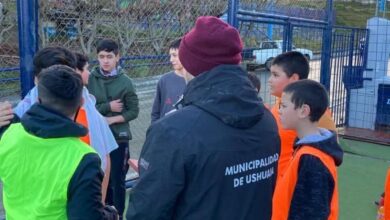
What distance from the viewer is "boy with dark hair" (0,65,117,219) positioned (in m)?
1.91

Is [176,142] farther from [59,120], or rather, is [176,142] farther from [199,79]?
[59,120]

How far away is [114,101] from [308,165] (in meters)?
2.29

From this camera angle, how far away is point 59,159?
6.36 ft

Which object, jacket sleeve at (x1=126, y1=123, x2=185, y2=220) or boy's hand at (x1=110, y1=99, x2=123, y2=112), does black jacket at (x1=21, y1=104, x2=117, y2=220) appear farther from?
boy's hand at (x1=110, y1=99, x2=123, y2=112)

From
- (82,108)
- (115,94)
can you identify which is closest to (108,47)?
(115,94)

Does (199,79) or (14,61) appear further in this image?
(14,61)

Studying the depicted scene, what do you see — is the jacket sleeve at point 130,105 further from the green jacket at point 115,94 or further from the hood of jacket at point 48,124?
the hood of jacket at point 48,124

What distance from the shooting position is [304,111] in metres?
2.45

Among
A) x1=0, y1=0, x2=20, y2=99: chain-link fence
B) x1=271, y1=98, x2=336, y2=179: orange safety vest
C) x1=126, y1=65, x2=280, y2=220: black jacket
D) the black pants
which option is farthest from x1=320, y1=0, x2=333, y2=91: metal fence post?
x1=126, y1=65, x2=280, y2=220: black jacket

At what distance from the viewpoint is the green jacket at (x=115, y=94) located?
4137mm

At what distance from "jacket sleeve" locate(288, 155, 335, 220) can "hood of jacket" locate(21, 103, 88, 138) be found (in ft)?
3.36

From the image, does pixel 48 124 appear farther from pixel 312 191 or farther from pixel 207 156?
pixel 312 191

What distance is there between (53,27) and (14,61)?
1125 millimetres

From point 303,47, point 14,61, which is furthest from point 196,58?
point 303,47
